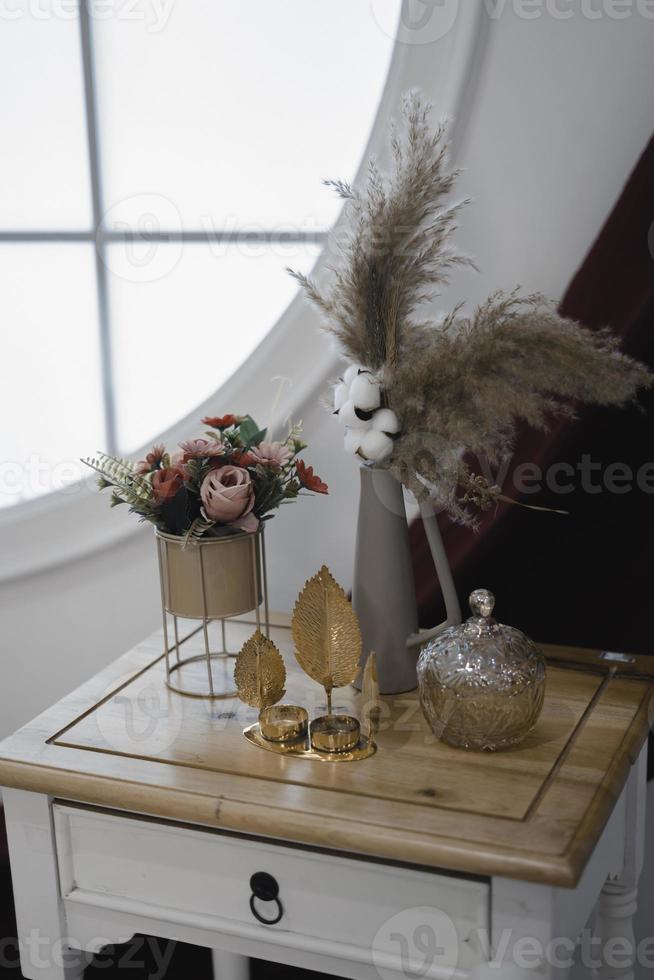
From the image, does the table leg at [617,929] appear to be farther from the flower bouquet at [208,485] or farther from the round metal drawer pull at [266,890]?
the flower bouquet at [208,485]

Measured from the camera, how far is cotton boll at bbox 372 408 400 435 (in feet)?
3.52

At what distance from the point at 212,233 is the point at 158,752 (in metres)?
0.82

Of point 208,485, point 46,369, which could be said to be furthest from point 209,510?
point 46,369

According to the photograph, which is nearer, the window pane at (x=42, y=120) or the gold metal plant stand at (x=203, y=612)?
the gold metal plant stand at (x=203, y=612)

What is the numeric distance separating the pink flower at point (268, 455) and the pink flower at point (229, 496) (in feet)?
0.08

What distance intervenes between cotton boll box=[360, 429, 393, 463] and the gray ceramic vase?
42mm

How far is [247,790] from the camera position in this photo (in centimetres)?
97

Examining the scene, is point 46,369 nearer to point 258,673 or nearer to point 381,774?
point 258,673

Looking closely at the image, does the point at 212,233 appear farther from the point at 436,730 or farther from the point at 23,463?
the point at 436,730

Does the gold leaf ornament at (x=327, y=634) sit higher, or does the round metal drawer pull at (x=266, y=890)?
the gold leaf ornament at (x=327, y=634)

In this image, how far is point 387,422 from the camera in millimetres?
1071

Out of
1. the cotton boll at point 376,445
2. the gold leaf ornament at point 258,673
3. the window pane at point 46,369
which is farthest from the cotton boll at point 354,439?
the window pane at point 46,369

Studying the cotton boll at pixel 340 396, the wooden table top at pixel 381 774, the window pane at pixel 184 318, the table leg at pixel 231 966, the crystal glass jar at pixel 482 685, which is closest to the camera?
the wooden table top at pixel 381 774

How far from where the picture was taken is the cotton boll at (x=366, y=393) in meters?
1.07
